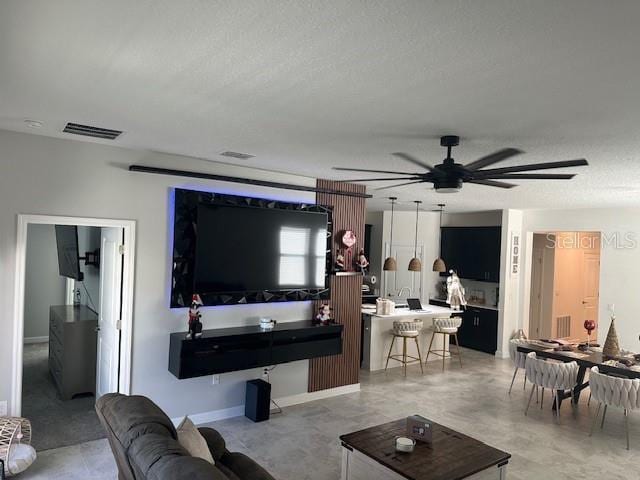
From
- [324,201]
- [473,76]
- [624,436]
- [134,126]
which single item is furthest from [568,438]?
[134,126]

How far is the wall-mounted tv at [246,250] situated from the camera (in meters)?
4.79

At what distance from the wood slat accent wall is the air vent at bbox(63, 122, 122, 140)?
2.52m

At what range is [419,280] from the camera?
32.4ft

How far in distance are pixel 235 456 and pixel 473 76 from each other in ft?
8.64

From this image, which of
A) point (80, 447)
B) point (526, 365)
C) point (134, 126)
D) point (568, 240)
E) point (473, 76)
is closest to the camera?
point (473, 76)

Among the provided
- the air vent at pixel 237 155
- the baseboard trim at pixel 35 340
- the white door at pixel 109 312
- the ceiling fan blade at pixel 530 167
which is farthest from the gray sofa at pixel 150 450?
the baseboard trim at pixel 35 340

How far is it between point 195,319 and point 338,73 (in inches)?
125

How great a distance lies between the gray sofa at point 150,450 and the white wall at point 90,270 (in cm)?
337

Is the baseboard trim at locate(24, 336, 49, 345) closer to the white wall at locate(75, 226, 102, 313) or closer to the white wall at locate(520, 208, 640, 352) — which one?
the white wall at locate(75, 226, 102, 313)

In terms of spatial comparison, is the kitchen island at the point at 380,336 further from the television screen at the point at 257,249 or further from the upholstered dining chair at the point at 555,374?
the upholstered dining chair at the point at 555,374

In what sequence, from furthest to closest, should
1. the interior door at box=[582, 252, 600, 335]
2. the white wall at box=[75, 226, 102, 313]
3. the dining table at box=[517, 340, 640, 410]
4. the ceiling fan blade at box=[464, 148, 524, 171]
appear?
the interior door at box=[582, 252, 600, 335]
the white wall at box=[75, 226, 102, 313]
the dining table at box=[517, 340, 640, 410]
the ceiling fan blade at box=[464, 148, 524, 171]

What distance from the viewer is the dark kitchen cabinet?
8.77 m

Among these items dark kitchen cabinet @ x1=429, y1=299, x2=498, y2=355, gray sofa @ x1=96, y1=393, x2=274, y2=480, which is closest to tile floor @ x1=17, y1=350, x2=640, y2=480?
gray sofa @ x1=96, y1=393, x2=274, y2=480

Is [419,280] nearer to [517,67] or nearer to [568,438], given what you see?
[568,438]
